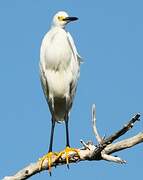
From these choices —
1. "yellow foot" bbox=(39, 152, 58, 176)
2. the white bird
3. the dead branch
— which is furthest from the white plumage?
the dead branch

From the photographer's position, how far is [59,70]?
36.7 feet

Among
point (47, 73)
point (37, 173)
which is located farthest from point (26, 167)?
point (47, 73)

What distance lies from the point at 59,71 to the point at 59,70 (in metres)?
0.02

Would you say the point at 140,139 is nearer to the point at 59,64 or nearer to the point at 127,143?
the point at 127,143

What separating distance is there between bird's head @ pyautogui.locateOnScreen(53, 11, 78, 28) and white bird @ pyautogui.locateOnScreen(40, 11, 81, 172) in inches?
3.1

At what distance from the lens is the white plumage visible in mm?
11016

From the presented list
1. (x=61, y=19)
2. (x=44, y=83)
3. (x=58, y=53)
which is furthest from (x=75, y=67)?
(x=61, y=19)

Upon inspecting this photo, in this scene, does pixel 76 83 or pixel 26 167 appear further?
pixel 76 83

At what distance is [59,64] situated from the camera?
1119 cm

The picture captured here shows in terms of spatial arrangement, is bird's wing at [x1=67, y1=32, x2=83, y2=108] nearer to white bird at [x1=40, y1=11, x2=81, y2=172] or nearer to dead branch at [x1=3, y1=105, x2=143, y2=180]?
white bird at [x1=40, y1=11, x2=81, y2=172]

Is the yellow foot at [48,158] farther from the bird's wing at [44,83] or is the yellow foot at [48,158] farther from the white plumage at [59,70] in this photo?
the bird's wing at [44,83]

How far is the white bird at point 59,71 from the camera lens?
1102 centimetres

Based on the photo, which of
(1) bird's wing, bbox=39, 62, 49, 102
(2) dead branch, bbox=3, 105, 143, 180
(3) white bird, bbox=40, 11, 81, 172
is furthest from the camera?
(1) bird's wing, bbox=39, 62, 49, 102

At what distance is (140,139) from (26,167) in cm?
223
